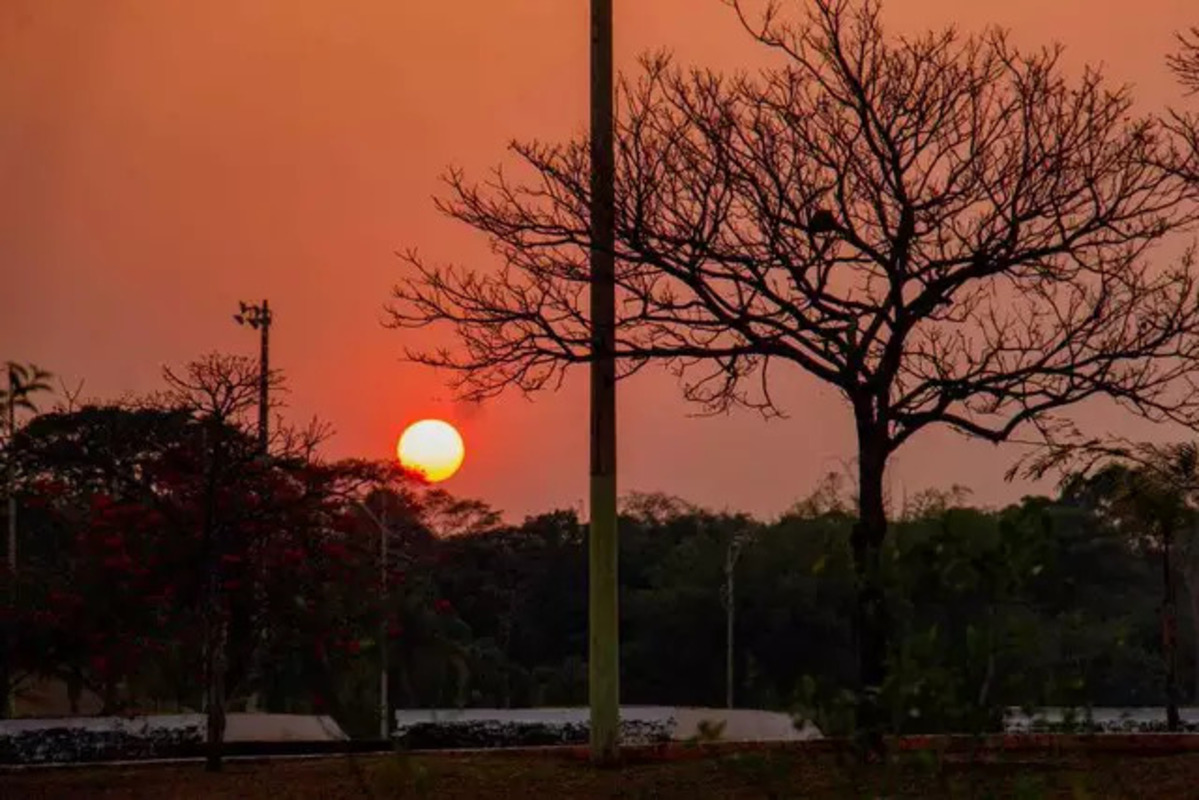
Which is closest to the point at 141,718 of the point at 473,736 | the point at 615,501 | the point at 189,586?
the point at 473,736

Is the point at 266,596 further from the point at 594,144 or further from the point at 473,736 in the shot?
the point at 594,144

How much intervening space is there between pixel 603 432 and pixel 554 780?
3.12 m

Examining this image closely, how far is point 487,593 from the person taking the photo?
62.1 meters

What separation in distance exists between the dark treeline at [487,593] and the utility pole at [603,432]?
2.41 m

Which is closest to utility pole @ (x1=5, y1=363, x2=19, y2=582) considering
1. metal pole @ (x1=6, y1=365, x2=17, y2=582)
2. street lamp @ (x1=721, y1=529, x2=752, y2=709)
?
metal pole @ (x1=6, y1=365, x2=17, y2=582)

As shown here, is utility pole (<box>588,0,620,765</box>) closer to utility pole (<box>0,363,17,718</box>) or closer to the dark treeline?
the dark treeline

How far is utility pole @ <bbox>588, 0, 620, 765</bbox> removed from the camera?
15930mm

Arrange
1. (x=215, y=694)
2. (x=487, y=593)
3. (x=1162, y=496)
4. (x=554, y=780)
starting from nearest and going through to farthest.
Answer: (x=554, y=780) < (x=215, y=694) < (x=1162, y=496) < (x=487, y=593)

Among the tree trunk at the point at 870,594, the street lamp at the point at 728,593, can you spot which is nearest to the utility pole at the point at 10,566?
the tree trunk at the point at 870,594

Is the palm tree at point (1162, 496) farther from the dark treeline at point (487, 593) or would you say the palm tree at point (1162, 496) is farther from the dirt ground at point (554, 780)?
the dirt ground at point (554, 780)

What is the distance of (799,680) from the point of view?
468 cm

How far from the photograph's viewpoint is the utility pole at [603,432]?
15.9m

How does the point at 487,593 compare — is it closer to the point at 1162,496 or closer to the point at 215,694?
the point at 1162,496

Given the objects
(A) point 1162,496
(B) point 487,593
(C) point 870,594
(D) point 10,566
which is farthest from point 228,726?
(B) point 487,593
